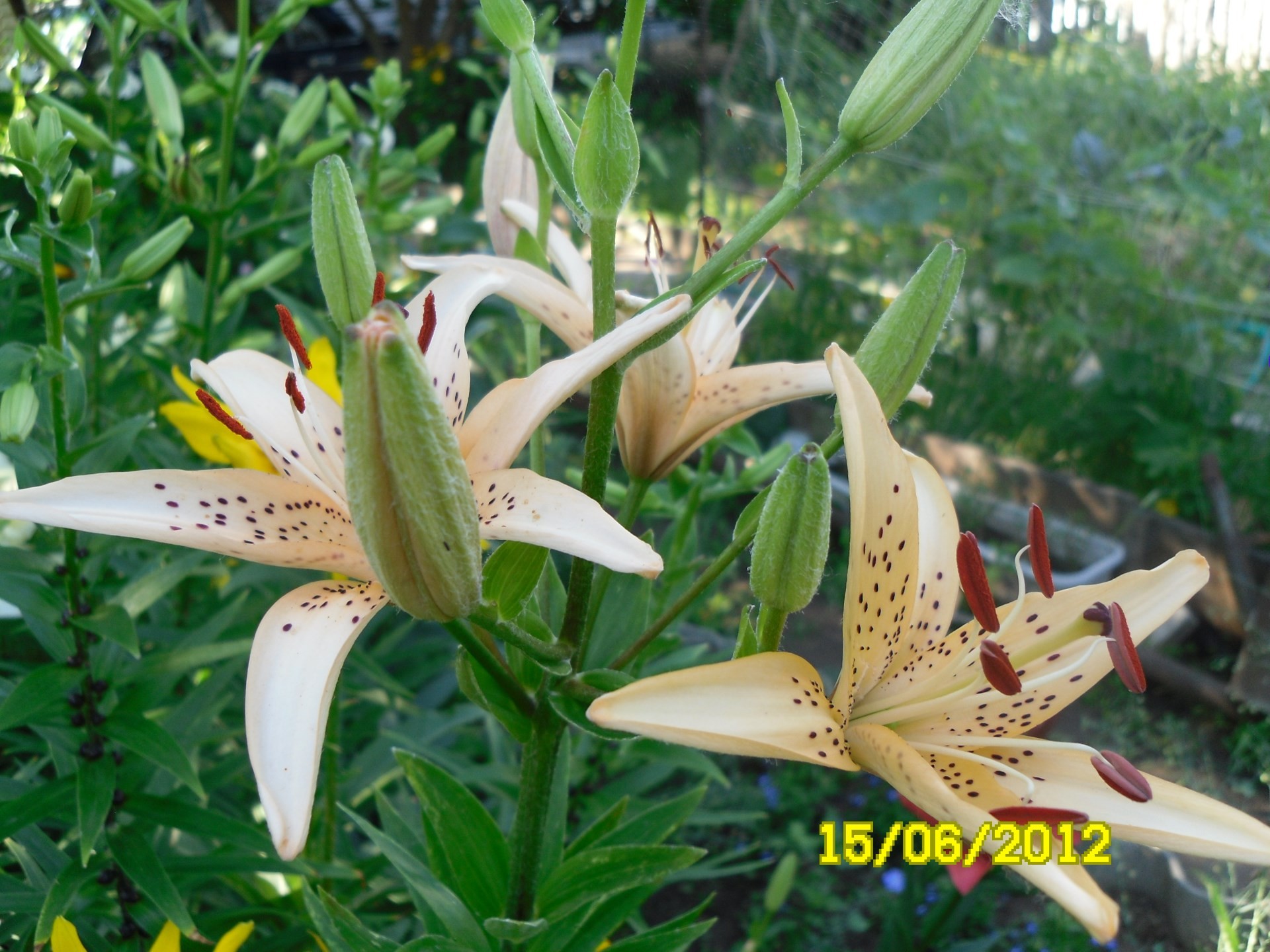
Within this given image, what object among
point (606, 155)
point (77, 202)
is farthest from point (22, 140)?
point (606, 155)

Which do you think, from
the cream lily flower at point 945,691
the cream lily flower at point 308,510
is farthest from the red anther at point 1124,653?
the cream lily flower at point 308,510

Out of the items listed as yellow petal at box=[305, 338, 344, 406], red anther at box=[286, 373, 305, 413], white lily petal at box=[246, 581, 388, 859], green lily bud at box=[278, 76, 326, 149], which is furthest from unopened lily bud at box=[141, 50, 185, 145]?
white lily petal at box=[246, 581, 388, 859]

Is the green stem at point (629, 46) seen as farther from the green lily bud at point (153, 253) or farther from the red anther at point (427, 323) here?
the green lily bud at point (153, 253)

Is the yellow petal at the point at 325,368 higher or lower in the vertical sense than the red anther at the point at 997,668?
lower

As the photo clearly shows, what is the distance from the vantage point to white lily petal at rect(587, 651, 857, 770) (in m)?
0.35

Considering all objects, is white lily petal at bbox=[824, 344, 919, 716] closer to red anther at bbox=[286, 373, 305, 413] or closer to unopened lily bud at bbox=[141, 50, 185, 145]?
red anther at bbox=[286, 373, 305, 413]

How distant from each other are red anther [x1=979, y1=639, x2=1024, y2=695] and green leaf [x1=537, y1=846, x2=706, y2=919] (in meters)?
0.19

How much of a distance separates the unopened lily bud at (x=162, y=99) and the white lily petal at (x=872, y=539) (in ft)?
2.69

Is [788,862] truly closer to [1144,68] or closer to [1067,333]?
[1067,333]

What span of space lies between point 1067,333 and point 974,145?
566mm

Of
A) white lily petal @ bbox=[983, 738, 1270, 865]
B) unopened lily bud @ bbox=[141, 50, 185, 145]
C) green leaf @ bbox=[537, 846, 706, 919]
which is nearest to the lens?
white lily petal @ bbox=[983, 738, 1270, 865]

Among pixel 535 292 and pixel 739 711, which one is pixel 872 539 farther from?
pixel 535 292

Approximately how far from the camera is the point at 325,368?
81cm

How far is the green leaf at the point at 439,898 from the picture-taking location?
22.2 inches
